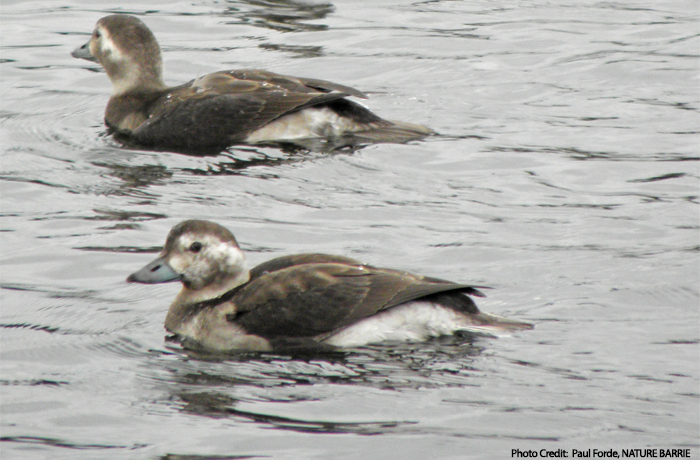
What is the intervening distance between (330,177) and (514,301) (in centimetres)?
266

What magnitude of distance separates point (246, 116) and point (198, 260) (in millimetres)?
3389

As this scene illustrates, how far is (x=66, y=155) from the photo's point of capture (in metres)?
10.0

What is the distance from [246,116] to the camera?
10.2m

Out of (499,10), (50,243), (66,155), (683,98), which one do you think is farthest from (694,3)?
(50,243)

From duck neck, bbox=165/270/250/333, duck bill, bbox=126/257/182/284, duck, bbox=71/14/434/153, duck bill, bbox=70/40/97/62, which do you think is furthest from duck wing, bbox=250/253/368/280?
duck bill, bbox=70/40/97/62

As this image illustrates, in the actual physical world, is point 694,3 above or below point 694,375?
above

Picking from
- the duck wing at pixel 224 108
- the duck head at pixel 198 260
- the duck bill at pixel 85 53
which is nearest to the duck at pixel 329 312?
the duck head at pixel 198 260

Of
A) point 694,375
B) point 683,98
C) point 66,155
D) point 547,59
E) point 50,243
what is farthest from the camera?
point 547,59

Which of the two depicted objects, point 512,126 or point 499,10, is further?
point 499,10

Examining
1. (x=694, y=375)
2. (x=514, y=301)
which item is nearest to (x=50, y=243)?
(x=514, y=301)

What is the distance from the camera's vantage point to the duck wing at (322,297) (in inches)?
257

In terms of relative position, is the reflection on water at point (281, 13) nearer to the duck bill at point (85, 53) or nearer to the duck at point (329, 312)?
the duck bill at point (85, 53)

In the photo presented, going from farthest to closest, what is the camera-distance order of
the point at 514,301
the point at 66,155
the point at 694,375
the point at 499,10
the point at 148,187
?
the point at 499,10 → the point at 66,155 → the point at 148,187 → the point at 514,301 → the point at 694,375

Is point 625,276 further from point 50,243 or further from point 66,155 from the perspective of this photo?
point 66,155
